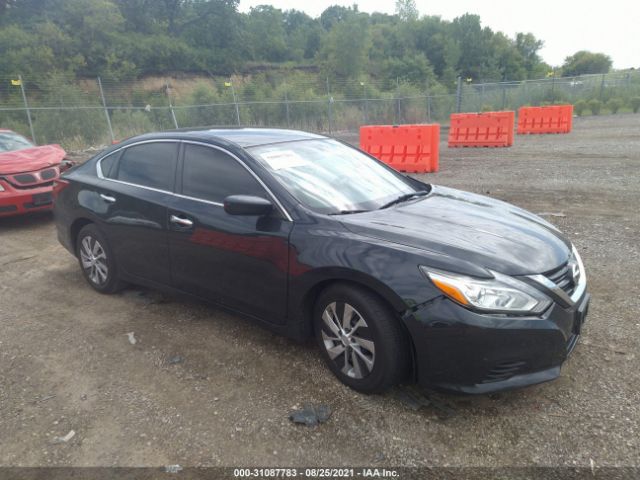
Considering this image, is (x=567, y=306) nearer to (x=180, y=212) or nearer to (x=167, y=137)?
(x=180, y=212)

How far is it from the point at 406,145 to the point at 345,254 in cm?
888

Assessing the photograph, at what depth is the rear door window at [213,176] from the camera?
10.9ft

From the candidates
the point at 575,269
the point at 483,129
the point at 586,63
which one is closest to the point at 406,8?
the point at 586,63

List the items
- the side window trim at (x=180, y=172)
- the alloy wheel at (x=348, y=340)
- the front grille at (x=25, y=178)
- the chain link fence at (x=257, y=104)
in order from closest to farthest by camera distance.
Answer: the alloy wheel at (x=348, y=340) < the side window trim at (x=180, y=172) < the front grille at (x=25, y=178) < the chain link fence at (x=257, y=104)

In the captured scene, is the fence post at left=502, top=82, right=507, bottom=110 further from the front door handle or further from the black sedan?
the front door handle

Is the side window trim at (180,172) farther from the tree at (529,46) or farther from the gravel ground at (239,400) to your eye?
the tree at (529,46)

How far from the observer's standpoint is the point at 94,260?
4.54 metres

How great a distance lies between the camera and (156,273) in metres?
3.93

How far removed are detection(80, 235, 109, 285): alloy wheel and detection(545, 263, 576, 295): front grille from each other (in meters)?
3.79

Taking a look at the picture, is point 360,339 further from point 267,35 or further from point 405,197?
point 267,35

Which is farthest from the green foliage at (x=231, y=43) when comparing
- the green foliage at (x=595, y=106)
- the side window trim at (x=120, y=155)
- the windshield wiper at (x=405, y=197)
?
the windshield wiper at (x=405, y=197)

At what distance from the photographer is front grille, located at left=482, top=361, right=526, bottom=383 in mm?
2480

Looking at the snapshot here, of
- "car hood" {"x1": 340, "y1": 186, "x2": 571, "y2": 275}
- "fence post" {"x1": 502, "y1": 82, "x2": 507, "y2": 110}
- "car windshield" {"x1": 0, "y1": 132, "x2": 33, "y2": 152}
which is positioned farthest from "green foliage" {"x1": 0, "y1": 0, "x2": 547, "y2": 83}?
"car hood" {"x1": 340, "y1": 186, "x2": 571, "y2": 275}

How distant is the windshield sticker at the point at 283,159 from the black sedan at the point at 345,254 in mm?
14
